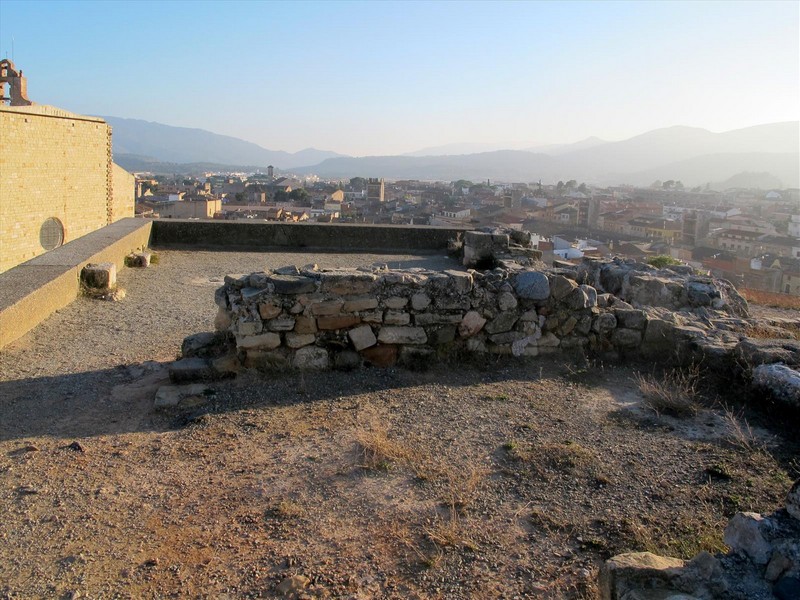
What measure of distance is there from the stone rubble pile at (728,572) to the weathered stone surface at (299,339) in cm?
351

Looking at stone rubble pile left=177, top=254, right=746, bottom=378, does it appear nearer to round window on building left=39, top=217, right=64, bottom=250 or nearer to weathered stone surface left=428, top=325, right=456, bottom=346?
weathered stone surface left=428, top=325, right=456, bottom=346

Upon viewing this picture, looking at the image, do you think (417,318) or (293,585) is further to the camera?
(417,318)

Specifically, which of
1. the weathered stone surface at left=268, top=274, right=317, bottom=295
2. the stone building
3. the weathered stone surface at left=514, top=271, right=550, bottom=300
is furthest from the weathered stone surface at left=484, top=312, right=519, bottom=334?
the stone building

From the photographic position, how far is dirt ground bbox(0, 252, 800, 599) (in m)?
3.11

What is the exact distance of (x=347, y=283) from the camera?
5797 millimetres

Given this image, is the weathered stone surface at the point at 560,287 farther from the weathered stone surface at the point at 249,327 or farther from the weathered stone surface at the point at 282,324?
the weathered stone surface at the point at 249,327

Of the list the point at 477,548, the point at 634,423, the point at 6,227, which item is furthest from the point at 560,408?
the point at 6,227

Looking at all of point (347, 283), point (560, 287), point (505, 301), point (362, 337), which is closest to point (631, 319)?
point (560, 287)

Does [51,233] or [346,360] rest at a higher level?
[51,233]

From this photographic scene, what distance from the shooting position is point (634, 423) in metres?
4.86

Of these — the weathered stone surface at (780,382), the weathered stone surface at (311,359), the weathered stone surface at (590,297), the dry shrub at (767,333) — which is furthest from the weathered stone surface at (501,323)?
the dry shrub at (767,333)

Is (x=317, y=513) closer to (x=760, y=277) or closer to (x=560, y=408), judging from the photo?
(x=560, y=408)

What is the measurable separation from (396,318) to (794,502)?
11.7ft

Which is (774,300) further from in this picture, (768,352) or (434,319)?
(434,319)
